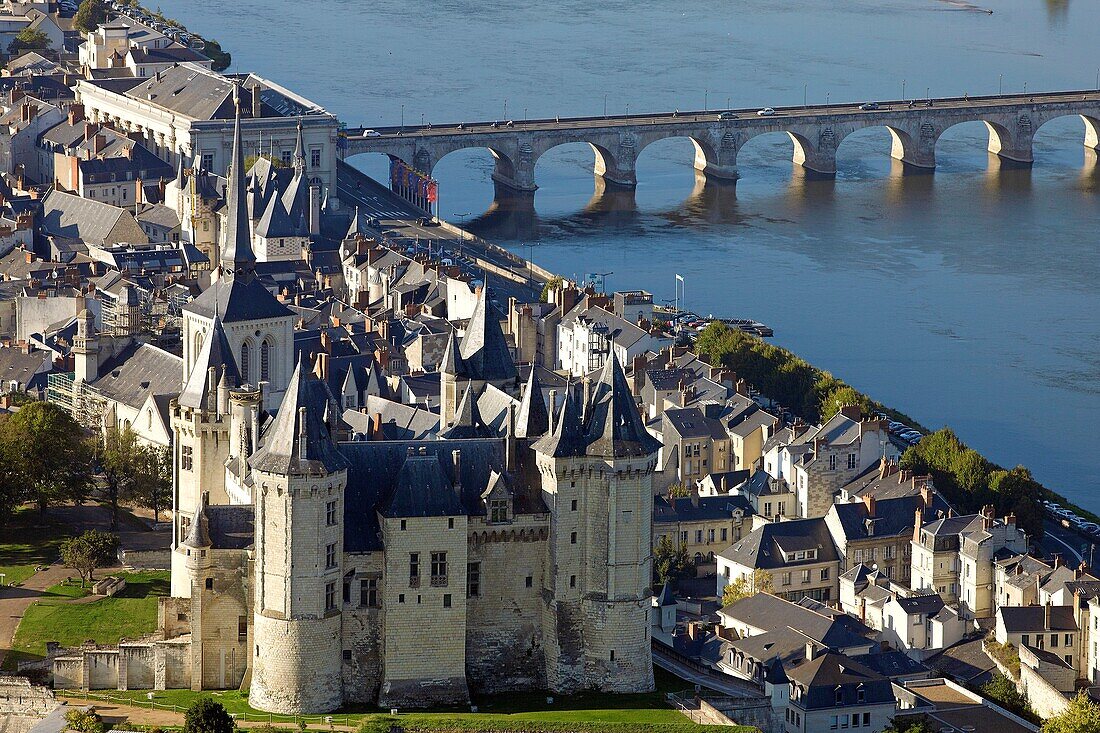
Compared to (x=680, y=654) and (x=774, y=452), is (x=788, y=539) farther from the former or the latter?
(x=680, y=654)

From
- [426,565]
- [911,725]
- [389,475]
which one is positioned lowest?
[911,725]

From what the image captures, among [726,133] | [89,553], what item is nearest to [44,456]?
→ [89,553]

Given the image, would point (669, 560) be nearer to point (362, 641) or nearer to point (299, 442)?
point (362, 641)

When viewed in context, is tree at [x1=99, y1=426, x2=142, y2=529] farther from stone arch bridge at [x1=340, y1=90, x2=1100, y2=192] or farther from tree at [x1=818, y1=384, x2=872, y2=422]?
stone arch bridge at [x1=340, y1=90, x2=1100, y2=192]

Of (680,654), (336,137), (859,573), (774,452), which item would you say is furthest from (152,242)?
(680,654)

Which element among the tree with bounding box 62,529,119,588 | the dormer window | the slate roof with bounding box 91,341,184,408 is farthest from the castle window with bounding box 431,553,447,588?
the slate roof with bounding box 91,341,184,408

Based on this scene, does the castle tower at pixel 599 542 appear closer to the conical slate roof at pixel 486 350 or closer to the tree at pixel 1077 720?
the conical slate roof at pixel 486 350

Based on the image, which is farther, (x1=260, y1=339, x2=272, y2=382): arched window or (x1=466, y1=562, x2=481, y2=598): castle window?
(x1=260, y1=339, x2=272, y2=382): arched window

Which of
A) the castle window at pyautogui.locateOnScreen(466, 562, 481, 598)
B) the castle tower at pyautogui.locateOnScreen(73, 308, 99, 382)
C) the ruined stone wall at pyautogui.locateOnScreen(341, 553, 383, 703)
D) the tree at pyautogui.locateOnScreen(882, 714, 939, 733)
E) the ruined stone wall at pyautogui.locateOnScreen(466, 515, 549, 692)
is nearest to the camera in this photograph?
the ruined stone wall at pyautogui.locateOnScreen(341, 553, 383, 703)
